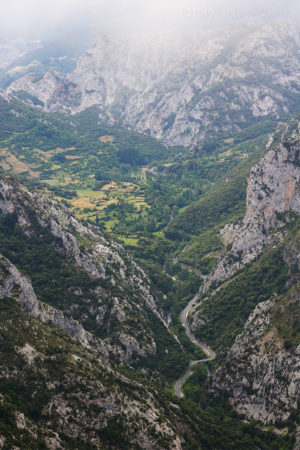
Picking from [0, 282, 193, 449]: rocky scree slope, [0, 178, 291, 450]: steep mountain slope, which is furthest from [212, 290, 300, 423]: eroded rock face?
[0, 282, 193, 449]: rocky scree slope

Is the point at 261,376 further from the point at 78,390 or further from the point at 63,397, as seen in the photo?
the point at 63,397

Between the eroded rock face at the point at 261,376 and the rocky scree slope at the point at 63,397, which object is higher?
the rocky scree slope at the point at 63,397

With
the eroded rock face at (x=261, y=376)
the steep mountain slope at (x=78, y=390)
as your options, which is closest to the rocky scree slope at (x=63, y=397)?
Answer: the steep mountain slope at (x=78, y=390)

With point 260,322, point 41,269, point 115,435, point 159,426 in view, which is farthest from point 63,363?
point 260,322

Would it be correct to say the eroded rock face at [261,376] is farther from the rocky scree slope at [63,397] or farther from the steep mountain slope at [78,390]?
the rocky scree slope at [63,397]

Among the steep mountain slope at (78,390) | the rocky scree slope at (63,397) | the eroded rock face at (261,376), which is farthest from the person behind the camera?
the eroded rock face at (261,376)

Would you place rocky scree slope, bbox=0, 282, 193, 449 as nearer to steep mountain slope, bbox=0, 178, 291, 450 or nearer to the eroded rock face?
steep mountain slope, bbox=0, 178, 291, 450

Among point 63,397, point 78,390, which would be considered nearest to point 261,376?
point 78,390

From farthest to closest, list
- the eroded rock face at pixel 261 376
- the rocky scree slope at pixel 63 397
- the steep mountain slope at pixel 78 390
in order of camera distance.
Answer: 1. the eroded rock face at pixel 261 376
2. the steep mountain slope at pixel 78 390
3. the rocky scree slope at pixel 63 397

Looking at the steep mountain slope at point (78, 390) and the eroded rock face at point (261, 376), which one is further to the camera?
the eroded rock face at point (261, 376)
